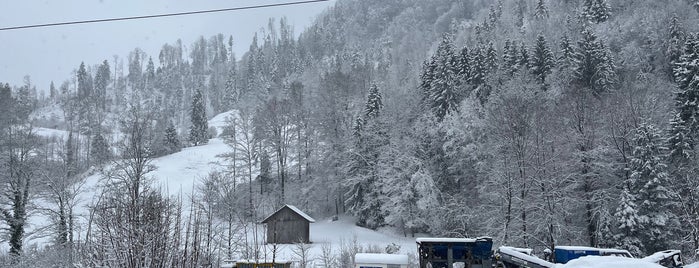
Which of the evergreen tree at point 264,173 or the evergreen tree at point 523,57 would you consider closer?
the evergreen tree at point 523,57

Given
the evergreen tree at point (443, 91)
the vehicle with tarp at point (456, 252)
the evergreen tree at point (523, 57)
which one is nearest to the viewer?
the vehicle with tarp at point (456, 252)

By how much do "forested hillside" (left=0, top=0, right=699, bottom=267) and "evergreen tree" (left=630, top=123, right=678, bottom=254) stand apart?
78mm

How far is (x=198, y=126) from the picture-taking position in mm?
72062

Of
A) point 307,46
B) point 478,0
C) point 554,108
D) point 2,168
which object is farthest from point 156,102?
point 554,108

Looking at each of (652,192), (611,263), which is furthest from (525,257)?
(652,192)

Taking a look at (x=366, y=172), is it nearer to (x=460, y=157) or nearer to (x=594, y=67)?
(x=460, y=157)

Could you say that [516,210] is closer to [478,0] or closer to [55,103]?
[478,0]

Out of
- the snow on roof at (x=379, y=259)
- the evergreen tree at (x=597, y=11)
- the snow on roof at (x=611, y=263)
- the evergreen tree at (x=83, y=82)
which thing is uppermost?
the evergreen tree at (x=83, y=82)

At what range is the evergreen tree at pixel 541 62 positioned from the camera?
127 ft

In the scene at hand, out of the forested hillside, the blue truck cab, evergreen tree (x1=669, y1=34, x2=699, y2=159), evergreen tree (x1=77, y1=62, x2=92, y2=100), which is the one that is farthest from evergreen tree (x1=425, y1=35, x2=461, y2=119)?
evergreen tree (x1=77, y1=62, x2=92, y2=100)

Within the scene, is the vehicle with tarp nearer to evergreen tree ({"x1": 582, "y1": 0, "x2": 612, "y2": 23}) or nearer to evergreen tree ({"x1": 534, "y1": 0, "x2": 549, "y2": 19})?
evergreen tree ({"x1": 582, "y1": 0, "x2": 612, "y2": 23})

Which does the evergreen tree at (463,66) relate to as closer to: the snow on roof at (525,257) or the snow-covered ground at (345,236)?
the snow-covered ground at (345,236)

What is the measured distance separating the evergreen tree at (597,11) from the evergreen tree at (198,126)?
52.7 m

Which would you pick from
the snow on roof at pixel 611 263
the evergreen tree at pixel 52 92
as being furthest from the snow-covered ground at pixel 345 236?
the evergreen tree at pixel 52 92
